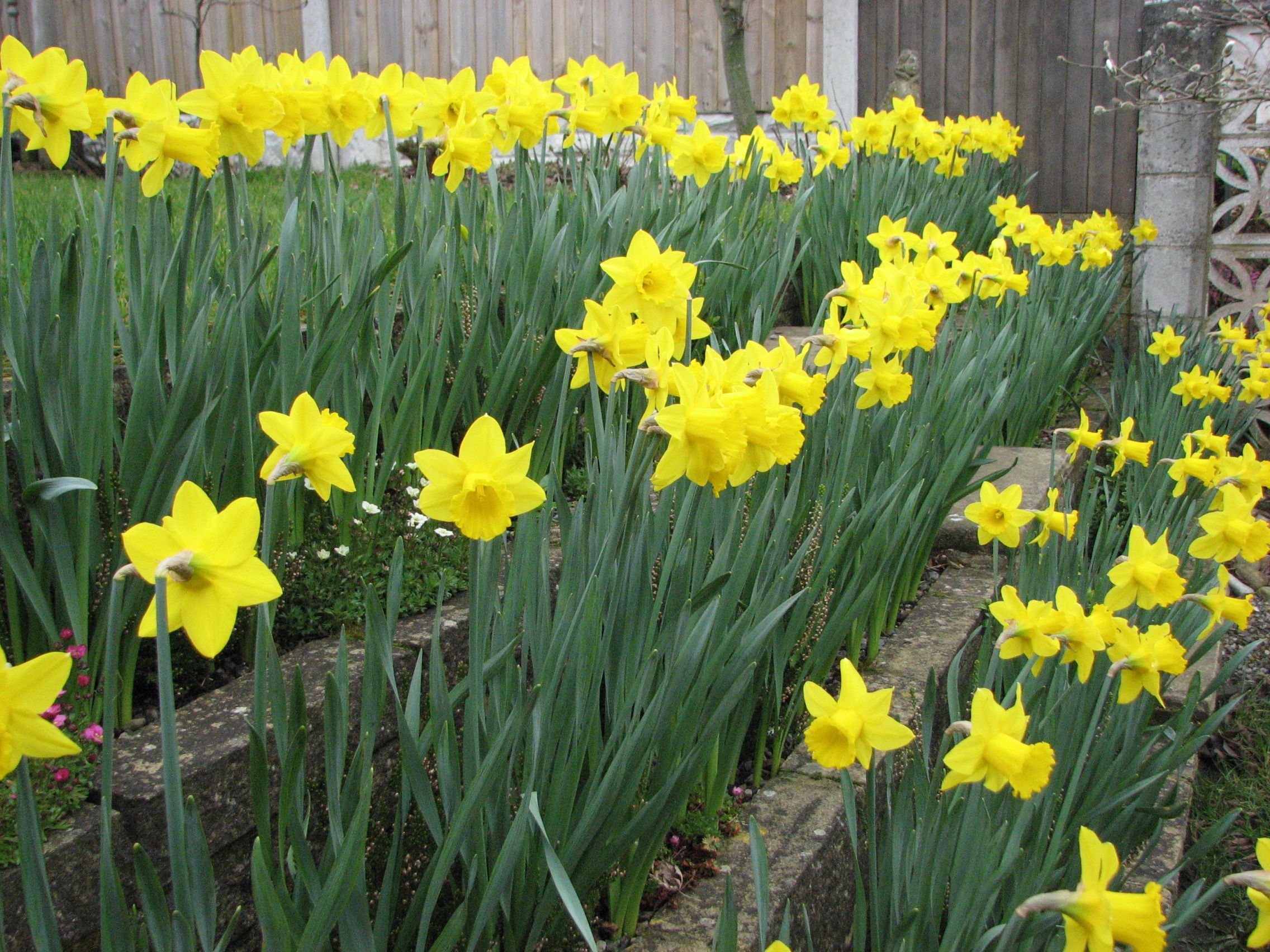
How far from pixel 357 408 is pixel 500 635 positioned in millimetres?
783

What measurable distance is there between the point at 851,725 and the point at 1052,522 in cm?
96

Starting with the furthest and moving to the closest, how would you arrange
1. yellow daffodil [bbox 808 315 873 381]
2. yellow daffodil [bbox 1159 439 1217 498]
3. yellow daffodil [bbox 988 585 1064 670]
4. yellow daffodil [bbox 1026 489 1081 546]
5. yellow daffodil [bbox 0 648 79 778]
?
yellow daffodil [bbox 1159 439 1217 498] → yellow daffodil [bbox 1026 489 1081 546] → yellow daffodil [bbox 808 315 873 381] → yellow daffodil [bbox 988 585 1064 670] → yellow daffodil [bbox 0 648 79 778]

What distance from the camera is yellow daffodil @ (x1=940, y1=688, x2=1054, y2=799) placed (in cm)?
115

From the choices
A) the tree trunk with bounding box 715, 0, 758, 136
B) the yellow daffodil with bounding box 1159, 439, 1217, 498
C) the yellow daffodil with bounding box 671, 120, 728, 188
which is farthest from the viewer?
the tree trunk with bounding box 715, 0, 758, 136

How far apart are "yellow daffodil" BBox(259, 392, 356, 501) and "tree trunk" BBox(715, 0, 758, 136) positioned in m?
6.36

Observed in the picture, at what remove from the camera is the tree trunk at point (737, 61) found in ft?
22.6

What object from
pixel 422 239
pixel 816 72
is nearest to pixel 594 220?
pixel 422 239

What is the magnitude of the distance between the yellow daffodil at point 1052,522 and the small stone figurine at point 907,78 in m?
4.72

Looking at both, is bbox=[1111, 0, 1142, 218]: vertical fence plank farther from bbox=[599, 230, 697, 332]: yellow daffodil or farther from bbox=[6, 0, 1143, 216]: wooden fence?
bbox=[599, 230, 697, 332]: yellow daffodil

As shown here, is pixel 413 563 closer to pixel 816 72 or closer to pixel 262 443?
pixel 262 443

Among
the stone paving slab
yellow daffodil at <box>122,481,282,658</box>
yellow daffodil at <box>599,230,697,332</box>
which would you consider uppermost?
yellow daffodil at <box>599,230,697,332</box>

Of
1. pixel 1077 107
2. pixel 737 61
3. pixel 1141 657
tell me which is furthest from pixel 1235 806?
pixel 737 61

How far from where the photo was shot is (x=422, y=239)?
2229mm

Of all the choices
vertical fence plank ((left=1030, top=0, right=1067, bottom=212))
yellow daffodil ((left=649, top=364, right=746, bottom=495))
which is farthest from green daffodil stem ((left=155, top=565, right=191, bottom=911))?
vertical fence plank ((left=1030, top=0, right=1067, bottom=212))
